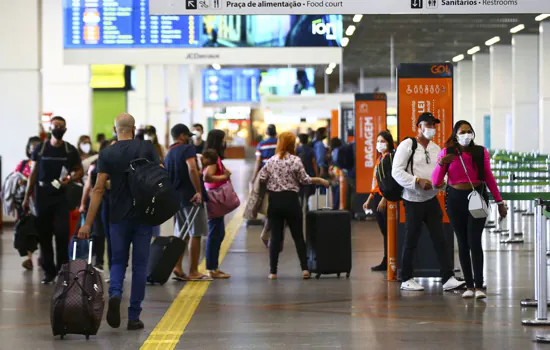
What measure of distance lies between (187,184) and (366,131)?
9172 mm

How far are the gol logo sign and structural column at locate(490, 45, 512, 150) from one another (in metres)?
30.7

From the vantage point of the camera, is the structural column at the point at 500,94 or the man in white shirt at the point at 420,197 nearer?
the man in white shirt at the point at 420,197

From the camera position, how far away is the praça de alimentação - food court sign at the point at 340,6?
9977 millimetres

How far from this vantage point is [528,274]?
38.3ft

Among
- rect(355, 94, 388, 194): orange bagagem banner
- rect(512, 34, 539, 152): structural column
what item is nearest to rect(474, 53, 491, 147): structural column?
rect(512, 34, 539, 152): structural column

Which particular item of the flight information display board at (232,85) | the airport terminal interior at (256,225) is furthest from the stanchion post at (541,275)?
the flight information display board at (232,85)

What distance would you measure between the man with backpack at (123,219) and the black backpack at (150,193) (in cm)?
2

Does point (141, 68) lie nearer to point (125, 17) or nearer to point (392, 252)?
point (125, 17)

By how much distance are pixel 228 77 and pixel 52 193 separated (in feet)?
115

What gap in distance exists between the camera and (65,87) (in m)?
24.2

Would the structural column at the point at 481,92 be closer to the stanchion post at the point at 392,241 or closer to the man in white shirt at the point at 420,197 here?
the stanchion post at the point at 392,241

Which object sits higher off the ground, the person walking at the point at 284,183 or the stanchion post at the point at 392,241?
the person walking at the point at 284,183

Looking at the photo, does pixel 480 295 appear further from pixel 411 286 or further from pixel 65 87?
pixel 65 87

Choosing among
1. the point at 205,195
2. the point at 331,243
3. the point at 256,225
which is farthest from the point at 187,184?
the point at 256,225
